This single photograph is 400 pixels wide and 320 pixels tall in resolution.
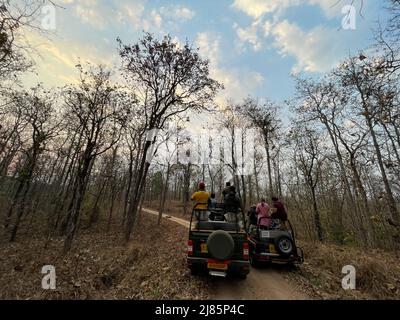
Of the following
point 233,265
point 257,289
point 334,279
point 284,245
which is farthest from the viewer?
point 284,245

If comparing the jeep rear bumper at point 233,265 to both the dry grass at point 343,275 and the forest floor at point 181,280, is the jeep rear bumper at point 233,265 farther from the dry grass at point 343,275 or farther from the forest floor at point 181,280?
the dry grass at point 343,275

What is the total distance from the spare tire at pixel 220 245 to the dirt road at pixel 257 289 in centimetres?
105

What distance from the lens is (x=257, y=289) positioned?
5.63 m

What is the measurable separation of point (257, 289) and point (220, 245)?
1783 mm

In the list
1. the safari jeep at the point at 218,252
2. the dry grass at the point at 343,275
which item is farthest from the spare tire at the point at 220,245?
the dry grass at the point at 343,275

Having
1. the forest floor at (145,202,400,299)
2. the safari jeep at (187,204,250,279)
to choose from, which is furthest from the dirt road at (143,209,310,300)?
the safari jeep at (187,204,250,279)

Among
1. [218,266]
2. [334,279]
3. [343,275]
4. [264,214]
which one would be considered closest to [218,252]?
[218,266]

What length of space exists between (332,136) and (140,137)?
666 inches

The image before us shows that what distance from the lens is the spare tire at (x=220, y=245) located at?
17.3ft

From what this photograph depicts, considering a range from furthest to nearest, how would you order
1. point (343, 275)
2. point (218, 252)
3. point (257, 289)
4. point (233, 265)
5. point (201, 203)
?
1. point (201, 203)
2. point (343, 275)
3. point (257, 289)
4. point (233, 265)
5. point (218, 252)

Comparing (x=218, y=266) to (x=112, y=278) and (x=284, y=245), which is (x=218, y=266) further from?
(x=112, y=278)

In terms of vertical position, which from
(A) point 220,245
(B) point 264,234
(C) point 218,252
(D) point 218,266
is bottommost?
(D) point 218,266

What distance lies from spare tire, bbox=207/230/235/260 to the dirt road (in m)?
1.05
